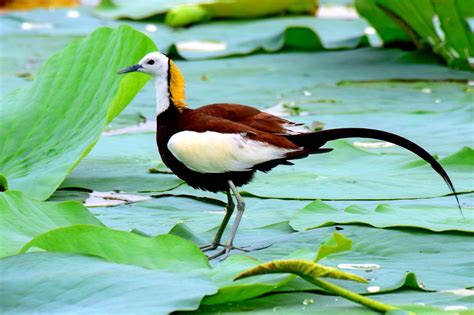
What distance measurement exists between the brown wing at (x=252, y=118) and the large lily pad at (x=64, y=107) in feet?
1.15

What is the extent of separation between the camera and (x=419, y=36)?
16.8ft

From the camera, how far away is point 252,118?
249 cm

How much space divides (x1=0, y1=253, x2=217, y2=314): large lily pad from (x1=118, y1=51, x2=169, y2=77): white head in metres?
0.75

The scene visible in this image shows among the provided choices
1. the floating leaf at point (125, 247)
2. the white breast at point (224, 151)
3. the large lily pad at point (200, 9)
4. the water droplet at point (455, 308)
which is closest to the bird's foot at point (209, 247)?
the white breast at point (224, 151)

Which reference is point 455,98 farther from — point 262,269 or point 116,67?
point 262,269

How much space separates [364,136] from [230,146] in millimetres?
296

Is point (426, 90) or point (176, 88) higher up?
point (176, 88)

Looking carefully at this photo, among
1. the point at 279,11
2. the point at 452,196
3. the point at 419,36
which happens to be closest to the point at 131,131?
the point at 452,196

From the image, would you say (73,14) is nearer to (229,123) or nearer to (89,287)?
(229,123)

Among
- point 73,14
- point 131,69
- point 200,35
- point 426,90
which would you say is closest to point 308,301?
point 131,69

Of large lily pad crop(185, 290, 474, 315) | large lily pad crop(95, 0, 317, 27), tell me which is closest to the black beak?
large lily pad crop(185, 290, 474, 315)

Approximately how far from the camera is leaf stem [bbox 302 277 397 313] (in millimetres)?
1881

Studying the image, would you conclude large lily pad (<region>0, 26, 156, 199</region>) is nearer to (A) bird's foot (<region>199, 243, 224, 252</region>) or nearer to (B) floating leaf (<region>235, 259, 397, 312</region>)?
(A) bird's foot (<region>199, 243, 224, 252</region>)

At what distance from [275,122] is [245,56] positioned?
291cm
